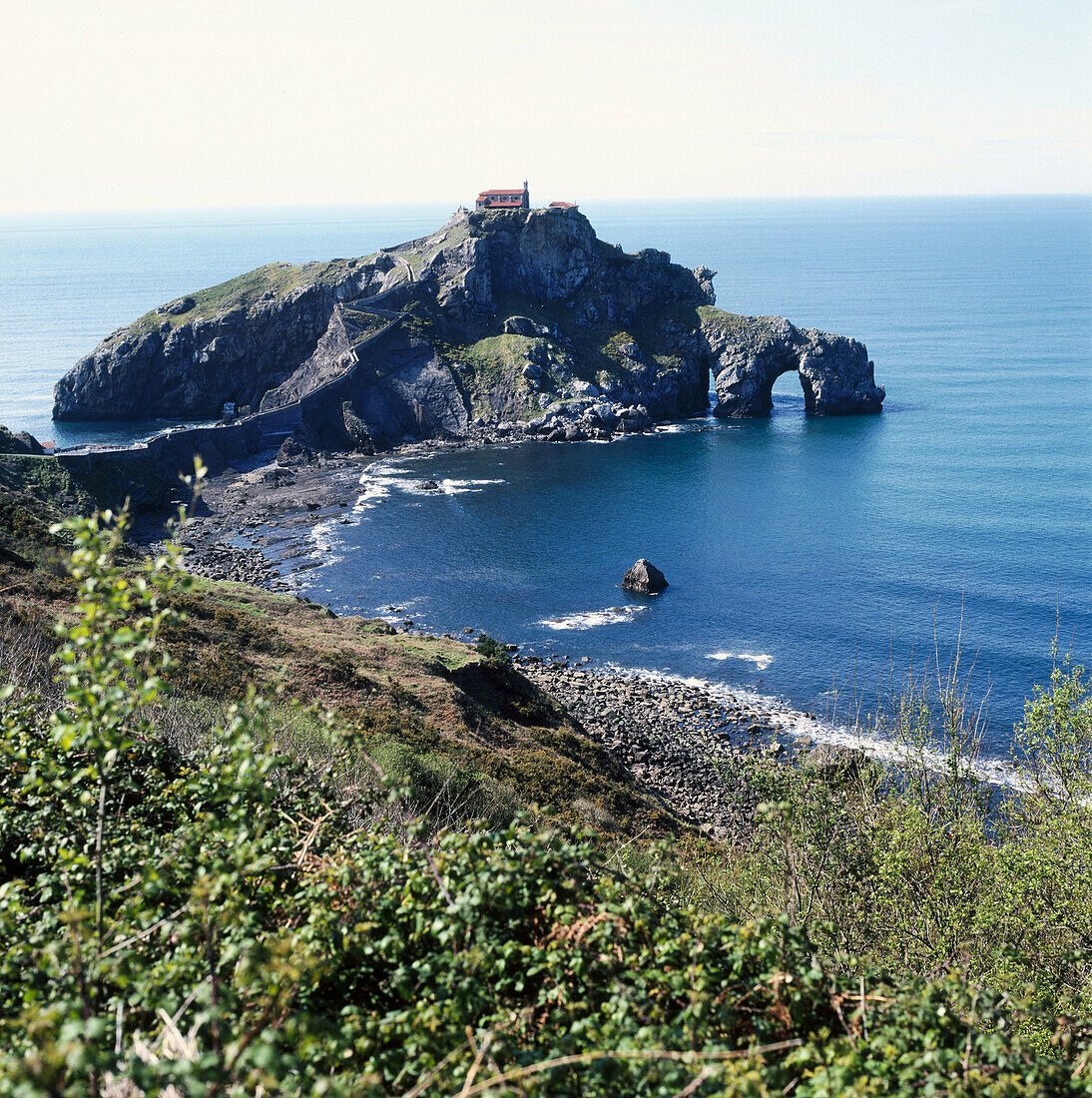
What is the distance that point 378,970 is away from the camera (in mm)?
7625

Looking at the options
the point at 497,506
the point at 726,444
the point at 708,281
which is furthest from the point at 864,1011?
the point at 708,281

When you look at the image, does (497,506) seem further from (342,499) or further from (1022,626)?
(1022,626)

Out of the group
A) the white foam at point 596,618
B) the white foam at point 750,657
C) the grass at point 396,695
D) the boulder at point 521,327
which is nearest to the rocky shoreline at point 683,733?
the white foam at point 750,657

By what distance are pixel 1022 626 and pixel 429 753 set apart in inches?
1883

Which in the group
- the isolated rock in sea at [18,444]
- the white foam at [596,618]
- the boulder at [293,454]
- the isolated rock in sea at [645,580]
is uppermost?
the isolated rock in sea at [18,444]

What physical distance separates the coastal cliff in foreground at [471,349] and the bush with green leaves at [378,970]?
108104 mm

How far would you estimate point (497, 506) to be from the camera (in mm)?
90062

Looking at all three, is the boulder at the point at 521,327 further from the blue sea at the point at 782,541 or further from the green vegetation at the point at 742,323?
the green vegetation at the point at 742,323

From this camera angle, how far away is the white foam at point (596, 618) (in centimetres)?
6406

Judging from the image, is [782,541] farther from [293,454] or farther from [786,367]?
[293,454]

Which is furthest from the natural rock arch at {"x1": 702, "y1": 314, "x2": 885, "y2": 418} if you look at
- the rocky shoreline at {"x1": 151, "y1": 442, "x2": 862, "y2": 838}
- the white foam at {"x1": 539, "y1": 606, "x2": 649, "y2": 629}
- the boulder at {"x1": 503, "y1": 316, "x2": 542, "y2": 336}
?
the rocky shoreline at {"x1": 151, "y1": 442, "x2": 862, "y2": 838}

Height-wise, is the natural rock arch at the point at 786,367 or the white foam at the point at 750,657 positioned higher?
the natural rock arch at the point at 786,367

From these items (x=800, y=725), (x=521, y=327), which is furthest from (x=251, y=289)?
(x=800, y=725)

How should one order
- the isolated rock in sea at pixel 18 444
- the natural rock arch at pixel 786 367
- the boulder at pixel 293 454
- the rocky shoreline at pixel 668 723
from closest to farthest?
the rocky shoreline at pixel 668 723, the isolated rock in sea at pixel 18 444, the boulder at pixel 293 454, the natural rock arch at pixel 786 367
